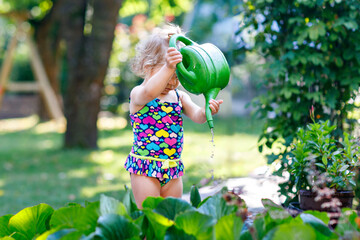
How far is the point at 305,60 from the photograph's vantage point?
314cm

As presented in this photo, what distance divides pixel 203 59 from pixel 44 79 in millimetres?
10645

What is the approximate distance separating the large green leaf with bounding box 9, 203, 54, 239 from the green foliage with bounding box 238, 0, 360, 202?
70.1 inches

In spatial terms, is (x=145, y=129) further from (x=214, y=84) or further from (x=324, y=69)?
(x=324, y=69)

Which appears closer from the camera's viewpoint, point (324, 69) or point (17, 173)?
point (324, 69)

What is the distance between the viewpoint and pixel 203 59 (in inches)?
86.0

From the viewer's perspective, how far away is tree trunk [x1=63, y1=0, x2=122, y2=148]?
7.79m

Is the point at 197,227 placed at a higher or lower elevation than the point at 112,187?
higher

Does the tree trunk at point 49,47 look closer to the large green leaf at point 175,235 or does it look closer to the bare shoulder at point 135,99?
the bare shoulder at point 135,99

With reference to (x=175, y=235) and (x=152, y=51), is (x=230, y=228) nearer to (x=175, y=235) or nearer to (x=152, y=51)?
(x=175, y=235)

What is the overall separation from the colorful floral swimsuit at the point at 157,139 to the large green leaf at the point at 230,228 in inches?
40.5

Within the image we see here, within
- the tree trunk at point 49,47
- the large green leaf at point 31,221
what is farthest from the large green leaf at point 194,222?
the tree trunk at point 49,47

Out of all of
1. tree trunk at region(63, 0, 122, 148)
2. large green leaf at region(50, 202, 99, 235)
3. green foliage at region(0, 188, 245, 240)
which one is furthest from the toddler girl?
tree trunk at region(63, 0, 122, 148)

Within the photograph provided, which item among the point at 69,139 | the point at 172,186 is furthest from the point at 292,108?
the point at 69,139

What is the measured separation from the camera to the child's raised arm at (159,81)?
7.27 feet
